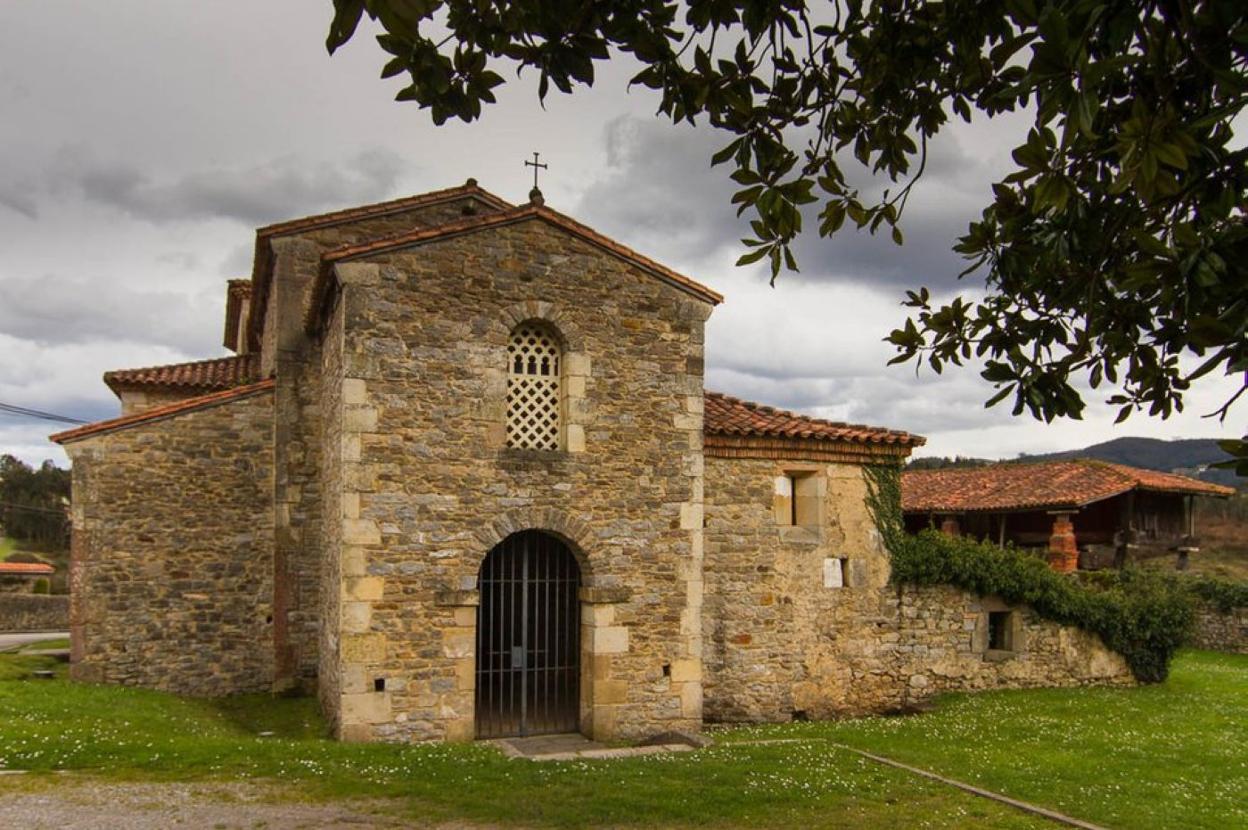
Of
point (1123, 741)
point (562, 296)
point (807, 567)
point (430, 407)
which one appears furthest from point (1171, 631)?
point (430, 407)

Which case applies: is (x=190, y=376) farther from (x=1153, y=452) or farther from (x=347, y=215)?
(x=1153, y=452)

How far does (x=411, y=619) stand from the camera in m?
10.8

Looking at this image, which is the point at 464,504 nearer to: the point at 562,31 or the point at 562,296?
the point at 562,296

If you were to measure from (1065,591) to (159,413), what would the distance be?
14.5 metres

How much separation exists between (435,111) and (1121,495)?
84.9 feet

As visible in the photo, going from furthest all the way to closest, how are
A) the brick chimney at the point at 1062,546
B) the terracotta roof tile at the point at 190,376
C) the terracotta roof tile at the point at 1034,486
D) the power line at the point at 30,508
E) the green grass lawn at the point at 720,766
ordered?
1. the power line at the point at 30,508
2. the terracotta roof tile at the point at 1034,486
3. the brick chimney at the point at 1062,546
4. the terracotta roof tile at the point at 190,376
5. the green grass lawn at the point at 720,766

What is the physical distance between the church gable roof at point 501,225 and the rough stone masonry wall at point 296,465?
139 centimetres

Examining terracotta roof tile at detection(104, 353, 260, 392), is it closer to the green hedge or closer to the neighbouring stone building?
the green hedge

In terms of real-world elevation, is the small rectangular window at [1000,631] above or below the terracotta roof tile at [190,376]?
below

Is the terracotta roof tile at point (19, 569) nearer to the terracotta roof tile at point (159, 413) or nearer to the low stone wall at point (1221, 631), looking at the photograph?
the terracotta roof tile at point (159, 413)

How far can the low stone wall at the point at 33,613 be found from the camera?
24.6 meters

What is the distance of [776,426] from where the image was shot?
13.6 meters

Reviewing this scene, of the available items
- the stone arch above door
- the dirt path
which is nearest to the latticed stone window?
the stone arch above door

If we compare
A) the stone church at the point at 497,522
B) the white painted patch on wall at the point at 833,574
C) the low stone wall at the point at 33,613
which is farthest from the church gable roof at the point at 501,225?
the low stone wall at the point at 33,613
